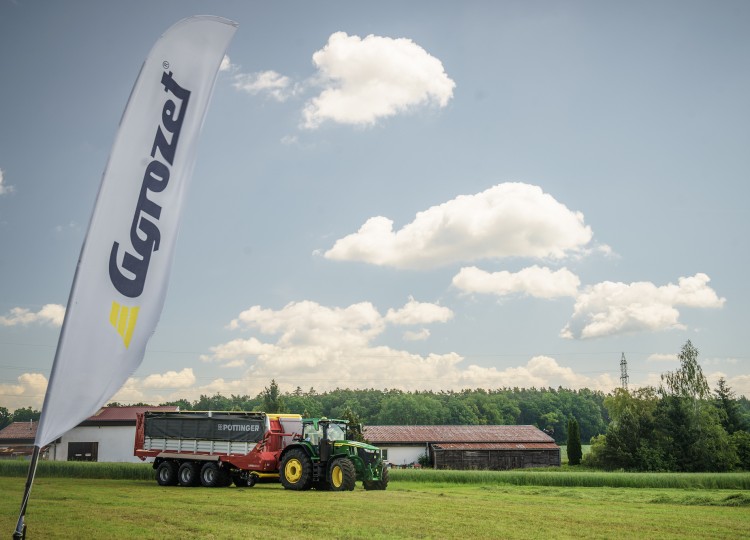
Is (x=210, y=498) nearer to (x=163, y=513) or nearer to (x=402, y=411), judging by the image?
(x=163, y=513)

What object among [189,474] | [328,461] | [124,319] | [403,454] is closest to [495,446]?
[403,454]

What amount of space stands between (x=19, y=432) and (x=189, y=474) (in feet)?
133

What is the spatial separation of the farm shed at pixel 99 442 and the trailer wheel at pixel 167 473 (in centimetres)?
2370

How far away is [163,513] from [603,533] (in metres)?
9.55

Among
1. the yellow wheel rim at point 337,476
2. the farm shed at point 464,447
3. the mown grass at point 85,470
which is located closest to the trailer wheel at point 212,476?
the yellow wheel rim at point 337,476

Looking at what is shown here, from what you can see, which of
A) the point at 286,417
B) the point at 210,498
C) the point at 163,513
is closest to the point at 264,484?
the point at 286,417

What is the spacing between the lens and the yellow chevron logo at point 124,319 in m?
7.86

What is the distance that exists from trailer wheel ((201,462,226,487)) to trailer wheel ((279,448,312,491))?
2814mm

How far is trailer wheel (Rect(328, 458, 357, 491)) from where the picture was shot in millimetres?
21922

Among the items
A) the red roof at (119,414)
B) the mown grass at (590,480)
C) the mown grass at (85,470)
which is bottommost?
the mown grass at (590,480)

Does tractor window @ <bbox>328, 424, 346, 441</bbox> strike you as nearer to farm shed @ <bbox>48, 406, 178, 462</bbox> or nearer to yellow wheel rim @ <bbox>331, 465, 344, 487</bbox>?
yellow wheel rim @ <bbox>331, 465, 344, 487</bbox>

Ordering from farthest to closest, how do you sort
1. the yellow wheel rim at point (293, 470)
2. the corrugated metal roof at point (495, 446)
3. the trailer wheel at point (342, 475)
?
the corrugated metal roof at point (495, 446)
the yellow wheel rim at point (293, 470)
the trailer wheel at point (342, 475)

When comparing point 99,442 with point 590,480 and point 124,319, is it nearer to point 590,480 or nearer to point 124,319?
point 590,480

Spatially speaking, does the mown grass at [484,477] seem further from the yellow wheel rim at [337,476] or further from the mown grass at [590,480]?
the yellow wheel rim at [337,476]
